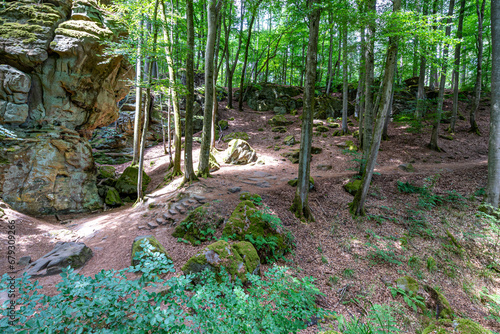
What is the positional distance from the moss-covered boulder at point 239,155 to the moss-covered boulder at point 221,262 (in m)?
7.69

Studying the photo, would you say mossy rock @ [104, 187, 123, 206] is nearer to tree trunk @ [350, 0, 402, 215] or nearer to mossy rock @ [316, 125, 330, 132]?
tree trunk @ [350, 0, 402, 215]

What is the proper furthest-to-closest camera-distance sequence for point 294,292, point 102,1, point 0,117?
point 102,1 → point 0,117 → point 294,292

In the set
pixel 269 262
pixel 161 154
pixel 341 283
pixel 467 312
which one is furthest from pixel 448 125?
pixel 161 154

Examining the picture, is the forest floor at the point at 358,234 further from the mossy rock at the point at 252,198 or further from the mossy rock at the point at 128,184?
the mossy rock at the point at 128,184

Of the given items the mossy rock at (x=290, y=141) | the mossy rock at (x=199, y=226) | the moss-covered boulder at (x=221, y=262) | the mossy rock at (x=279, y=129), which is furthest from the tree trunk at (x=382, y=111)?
the mossy rock at (x=279, y=129)

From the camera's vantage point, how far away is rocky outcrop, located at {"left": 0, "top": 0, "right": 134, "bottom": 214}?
7.78 metres

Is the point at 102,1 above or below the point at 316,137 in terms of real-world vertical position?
above

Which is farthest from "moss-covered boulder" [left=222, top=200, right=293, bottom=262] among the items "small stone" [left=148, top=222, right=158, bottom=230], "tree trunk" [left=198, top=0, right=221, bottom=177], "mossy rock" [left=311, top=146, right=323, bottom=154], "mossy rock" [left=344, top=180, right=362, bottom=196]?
"mossy rock" [left=311, top=146, right=323, bottom=154]

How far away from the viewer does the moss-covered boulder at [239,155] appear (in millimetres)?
11898

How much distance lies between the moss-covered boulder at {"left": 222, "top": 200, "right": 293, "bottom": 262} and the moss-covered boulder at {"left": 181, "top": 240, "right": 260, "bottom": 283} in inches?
27.7

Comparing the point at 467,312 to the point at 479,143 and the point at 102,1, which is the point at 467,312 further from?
the point at 102,1

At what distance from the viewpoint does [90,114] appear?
10812mm

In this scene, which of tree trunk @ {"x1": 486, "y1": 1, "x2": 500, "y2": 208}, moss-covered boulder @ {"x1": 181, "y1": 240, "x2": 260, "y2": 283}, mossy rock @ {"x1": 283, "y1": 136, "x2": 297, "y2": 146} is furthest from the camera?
mossy rock @ {"x1": 283, "y1": 136, "x2": 297, "y2": 146}

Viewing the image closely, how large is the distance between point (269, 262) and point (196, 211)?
243 cm
